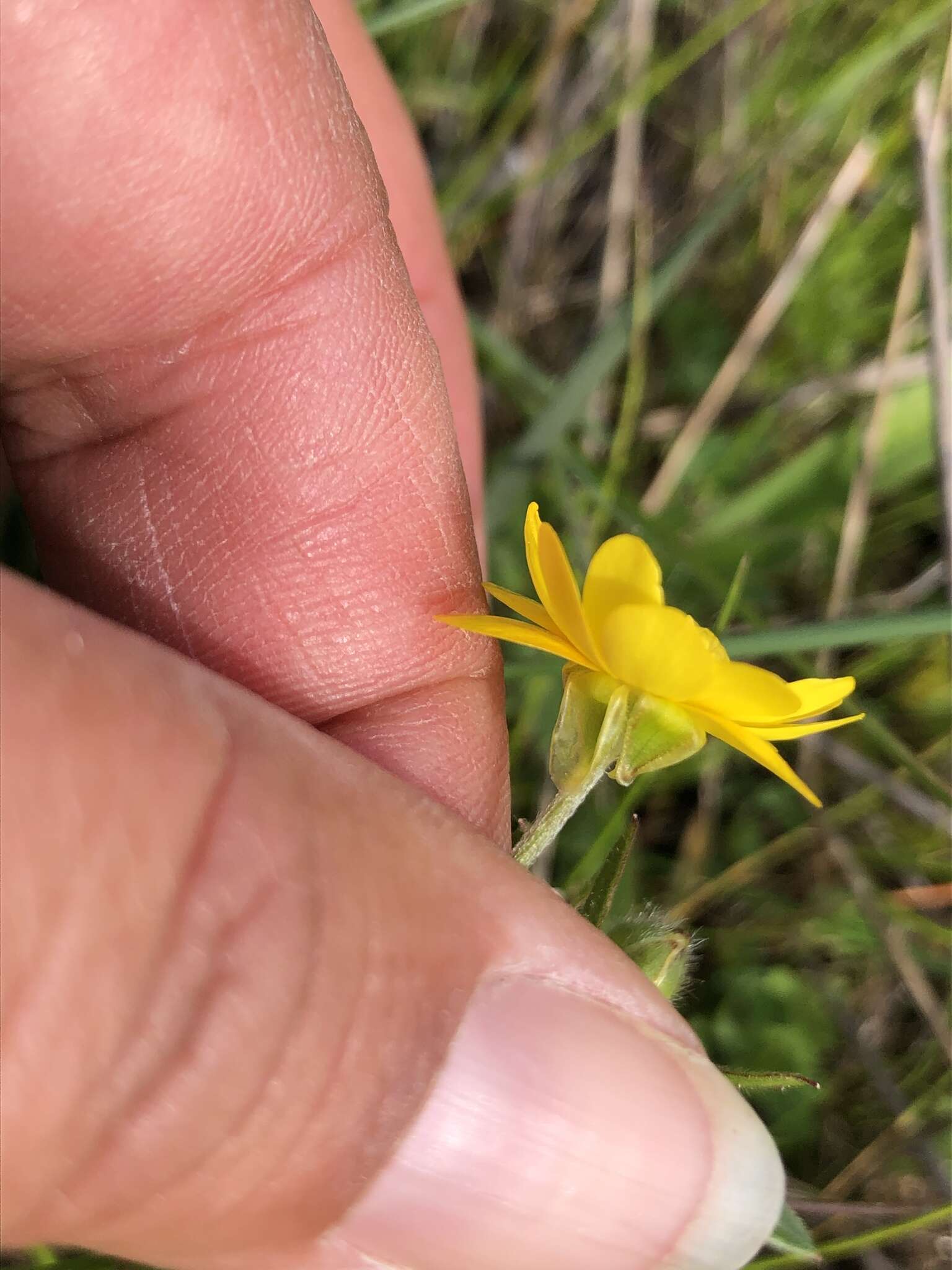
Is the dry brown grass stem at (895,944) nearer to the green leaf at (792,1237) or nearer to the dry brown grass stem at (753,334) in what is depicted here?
the green leaf at (792,1237)

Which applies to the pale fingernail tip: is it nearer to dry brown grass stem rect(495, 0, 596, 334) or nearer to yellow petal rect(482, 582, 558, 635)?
yellow petal rect(482, 582, 558, 635)

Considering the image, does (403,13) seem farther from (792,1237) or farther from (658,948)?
(792,1237)

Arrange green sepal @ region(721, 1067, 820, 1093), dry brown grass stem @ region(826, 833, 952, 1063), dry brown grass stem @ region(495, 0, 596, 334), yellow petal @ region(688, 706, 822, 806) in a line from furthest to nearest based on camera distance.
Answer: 1. dry brown grass stem @ region(495, 0, 596, 334)
2. dry brown grass stem @ region(826, 833, 952, 1063)
3. green sepal @ region(721, 1067, 820, 1093)
4. yellow petal @ region(688, 706, 822, 806)

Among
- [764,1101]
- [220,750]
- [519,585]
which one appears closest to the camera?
[220,750]

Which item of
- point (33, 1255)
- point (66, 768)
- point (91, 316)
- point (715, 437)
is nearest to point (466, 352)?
point (715, 437)

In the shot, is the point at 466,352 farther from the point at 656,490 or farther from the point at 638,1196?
the point at 638,1196

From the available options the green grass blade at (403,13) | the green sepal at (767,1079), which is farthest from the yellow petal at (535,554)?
the green grass blade at (403,13)

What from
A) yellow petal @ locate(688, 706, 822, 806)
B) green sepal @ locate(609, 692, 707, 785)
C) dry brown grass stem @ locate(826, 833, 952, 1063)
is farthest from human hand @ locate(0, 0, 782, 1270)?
dry brown grass stem @ locate(826, 833, 952, 1063)

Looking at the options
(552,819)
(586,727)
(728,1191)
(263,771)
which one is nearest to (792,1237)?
(728,1191)
